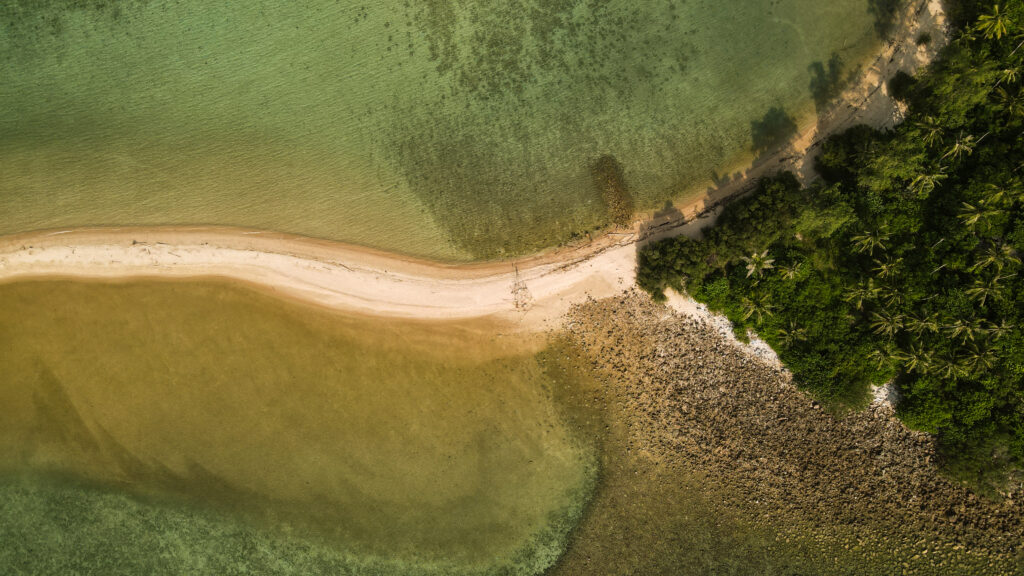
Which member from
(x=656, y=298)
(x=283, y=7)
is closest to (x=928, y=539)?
(x=656, y=298)

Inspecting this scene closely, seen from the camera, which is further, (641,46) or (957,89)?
(641,46)

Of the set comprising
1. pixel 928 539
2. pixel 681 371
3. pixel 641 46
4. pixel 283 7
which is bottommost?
pixel 928 539

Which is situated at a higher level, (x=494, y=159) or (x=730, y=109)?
(x=730, y=109)

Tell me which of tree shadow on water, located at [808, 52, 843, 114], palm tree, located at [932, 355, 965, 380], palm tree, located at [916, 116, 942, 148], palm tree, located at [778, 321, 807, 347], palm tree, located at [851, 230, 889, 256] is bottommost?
palm tree, located at [932, 355, 965, 380]

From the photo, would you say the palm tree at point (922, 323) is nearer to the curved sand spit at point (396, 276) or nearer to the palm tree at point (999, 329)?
the palm tree at point (999, 329)

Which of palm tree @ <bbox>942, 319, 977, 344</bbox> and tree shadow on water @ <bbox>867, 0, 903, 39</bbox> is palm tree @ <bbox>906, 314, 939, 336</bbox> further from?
tree shadow on water @ <bbox>867, 0, 903, 39</bbox>

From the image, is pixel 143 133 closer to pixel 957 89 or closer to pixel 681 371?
pixel 681 371

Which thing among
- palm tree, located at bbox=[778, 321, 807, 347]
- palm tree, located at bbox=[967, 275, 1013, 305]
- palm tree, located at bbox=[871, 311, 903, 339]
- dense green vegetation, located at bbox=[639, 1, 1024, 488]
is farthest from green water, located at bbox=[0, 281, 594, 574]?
palm tree, located at bbox=[967, 275, 1013, 305]
